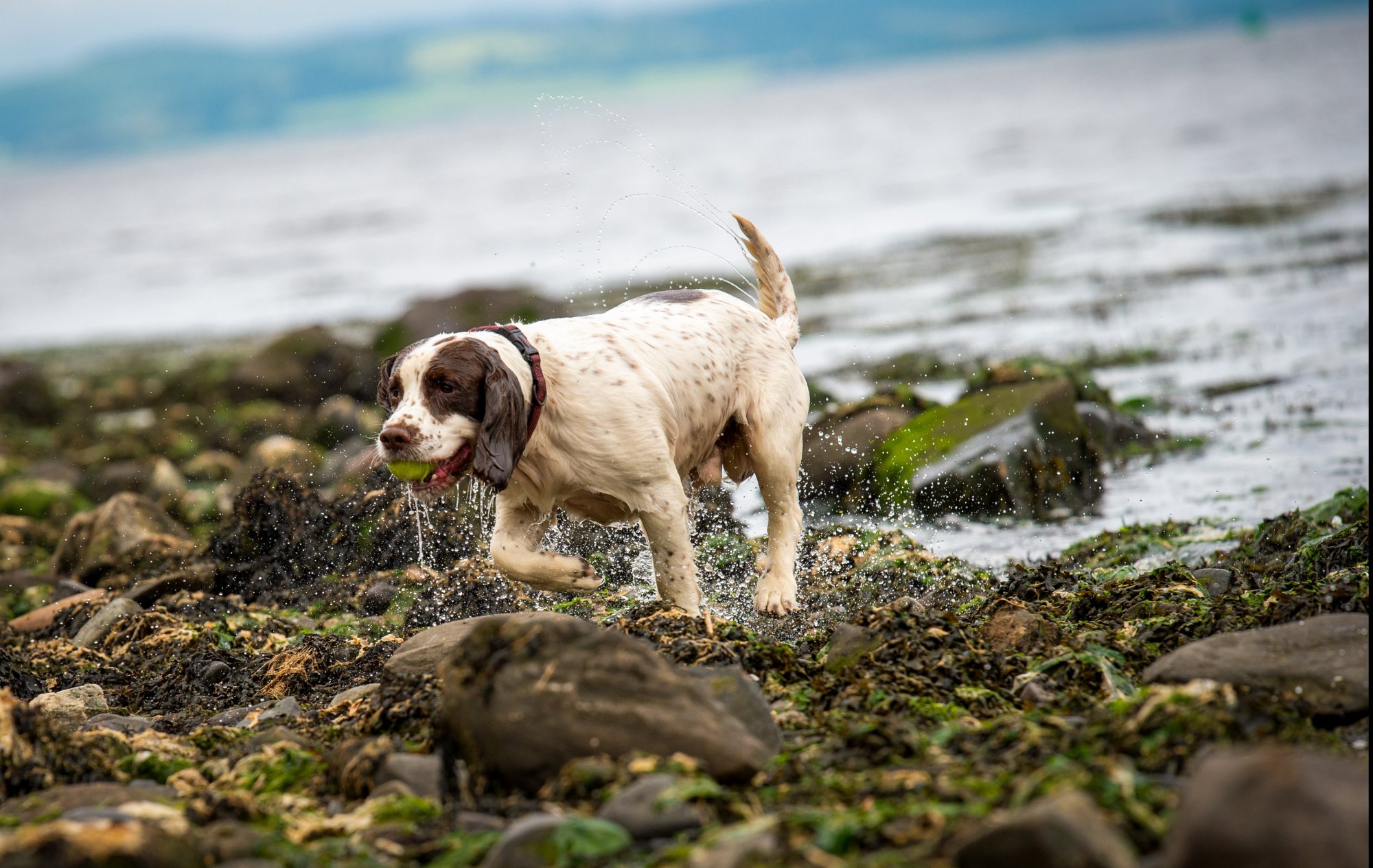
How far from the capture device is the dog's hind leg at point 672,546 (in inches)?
222

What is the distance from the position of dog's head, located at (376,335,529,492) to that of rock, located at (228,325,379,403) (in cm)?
961

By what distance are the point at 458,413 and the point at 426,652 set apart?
35.8 inches

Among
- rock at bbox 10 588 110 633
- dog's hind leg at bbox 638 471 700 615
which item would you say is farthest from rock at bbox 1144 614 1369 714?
rock at bbox 10 588 110 633

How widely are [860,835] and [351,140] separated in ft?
545

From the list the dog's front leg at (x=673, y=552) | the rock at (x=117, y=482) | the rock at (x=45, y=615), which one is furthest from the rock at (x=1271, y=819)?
the rock at (x=117, y=482)

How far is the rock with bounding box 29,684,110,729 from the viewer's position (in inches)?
210

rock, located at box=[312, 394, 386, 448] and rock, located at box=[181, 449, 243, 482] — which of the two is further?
rock, located at box=[312, 394, 386, 448]

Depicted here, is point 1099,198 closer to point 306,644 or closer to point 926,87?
point 306,644

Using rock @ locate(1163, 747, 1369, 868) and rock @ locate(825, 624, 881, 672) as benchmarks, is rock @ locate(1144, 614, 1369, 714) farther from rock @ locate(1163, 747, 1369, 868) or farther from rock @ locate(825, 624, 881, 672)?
rock @ locate(1163, 747, 1369, 868)

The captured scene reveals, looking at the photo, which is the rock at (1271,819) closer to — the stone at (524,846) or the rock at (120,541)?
the stone at (524,846)

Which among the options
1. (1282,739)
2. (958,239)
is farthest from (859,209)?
(1282,739)

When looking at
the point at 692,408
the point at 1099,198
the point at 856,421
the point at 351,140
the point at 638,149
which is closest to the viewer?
the point at 692,408

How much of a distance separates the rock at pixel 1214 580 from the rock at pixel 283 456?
6825 mm

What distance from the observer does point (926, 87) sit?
4318 inches
